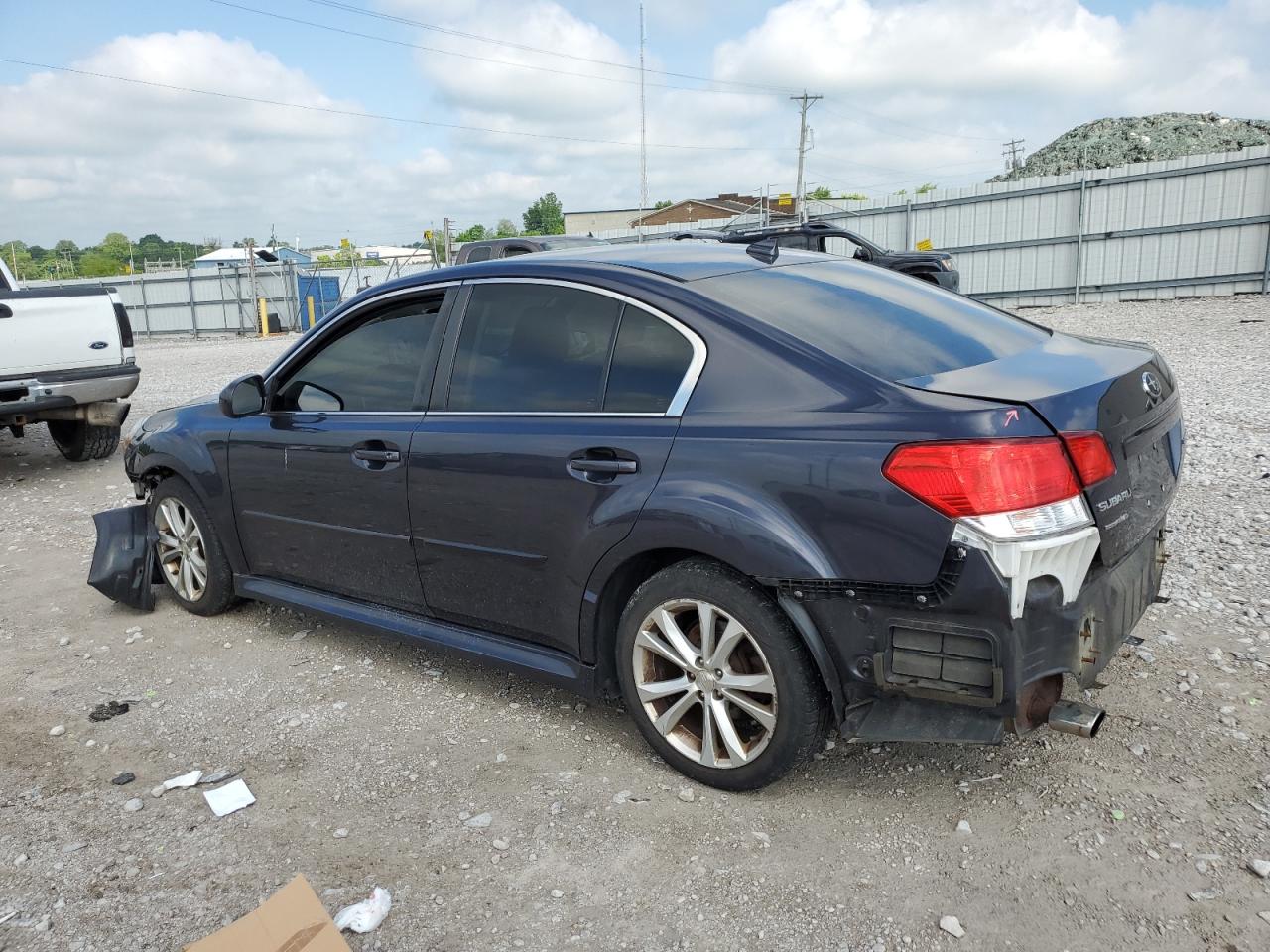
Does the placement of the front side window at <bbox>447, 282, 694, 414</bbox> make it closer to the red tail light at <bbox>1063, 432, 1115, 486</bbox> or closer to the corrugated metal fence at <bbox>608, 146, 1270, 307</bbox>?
the red tail light at <bbox>1063, 432, 1115, 486</bbox>

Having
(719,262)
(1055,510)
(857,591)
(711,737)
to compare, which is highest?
(719,262)

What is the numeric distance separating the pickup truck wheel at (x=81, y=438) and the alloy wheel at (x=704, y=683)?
764 cm

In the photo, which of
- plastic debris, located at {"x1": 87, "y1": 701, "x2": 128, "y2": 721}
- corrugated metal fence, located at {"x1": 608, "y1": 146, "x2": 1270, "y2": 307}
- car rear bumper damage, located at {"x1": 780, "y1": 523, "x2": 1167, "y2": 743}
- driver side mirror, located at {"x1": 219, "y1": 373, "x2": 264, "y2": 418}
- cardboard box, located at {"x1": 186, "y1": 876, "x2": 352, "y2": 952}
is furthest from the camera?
corrugated metal fence, located at {"x1": 608, "y1": 146, "x2": 1270, "y2": 307}

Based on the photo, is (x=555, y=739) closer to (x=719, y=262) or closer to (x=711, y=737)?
(x=711, y=737)

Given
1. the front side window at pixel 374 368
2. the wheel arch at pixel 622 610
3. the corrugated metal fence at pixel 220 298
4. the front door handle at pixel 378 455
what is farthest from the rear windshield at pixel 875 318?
the corrugated metal fence at pixel 220 298

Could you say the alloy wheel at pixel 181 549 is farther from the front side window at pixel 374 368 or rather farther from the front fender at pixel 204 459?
the front side window at pixel 374 368

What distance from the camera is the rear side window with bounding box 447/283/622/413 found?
129 inches

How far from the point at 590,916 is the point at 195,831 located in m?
1.32

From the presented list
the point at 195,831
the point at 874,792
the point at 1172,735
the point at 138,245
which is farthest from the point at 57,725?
the point at 138,245

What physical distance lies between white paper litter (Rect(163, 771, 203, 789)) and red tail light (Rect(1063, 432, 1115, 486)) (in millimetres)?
2921

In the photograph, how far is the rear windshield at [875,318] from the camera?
2.92 metres

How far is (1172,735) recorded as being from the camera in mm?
3219

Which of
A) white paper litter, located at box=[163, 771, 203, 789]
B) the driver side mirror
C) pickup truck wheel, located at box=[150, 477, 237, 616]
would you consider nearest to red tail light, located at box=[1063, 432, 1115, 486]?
white paper litter, located at box=[163, 771, 203, 789]

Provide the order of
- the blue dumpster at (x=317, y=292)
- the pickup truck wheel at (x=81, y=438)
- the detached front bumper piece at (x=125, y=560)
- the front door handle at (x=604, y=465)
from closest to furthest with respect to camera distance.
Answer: the front door handle at (x=604, y=465), the detached front bumper piece at (x=125, y=560), the pickup truck wheel at (x=81, y=438), the blue dumpster at (x=317, y=292)
